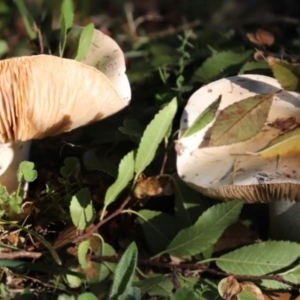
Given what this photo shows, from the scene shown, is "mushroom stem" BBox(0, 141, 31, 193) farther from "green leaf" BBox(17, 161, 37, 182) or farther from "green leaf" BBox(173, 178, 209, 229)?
"green leaf" BBox(173, 178, 209, 229)

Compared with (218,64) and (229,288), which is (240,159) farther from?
(218,64)

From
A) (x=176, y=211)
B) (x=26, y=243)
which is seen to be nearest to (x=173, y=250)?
(x=176, y=211)

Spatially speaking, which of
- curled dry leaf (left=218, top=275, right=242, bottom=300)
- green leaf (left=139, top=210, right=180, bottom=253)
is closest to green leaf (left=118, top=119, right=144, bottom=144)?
green leaf (left=139, top=210, right=180, bottom=253)

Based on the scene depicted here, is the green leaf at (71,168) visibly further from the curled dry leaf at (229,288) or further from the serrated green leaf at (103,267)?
the curled dry leaf at (229,288)

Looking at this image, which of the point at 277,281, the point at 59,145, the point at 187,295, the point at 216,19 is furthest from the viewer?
the point at 216,19

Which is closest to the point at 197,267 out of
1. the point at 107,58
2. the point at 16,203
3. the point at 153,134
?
the point at 153,134

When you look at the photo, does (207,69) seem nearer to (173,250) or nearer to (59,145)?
(59,145)
